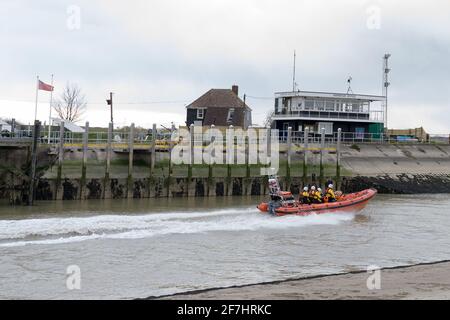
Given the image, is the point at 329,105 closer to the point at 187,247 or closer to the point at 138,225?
the point at 138,225

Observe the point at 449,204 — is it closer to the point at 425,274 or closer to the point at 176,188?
the point at 176,188

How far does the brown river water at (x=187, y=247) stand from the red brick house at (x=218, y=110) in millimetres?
31367

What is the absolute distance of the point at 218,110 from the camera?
210ft

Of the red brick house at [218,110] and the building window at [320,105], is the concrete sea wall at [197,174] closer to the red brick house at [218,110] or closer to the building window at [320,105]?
the building window at [320,105]

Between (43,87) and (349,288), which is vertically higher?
(43,87)

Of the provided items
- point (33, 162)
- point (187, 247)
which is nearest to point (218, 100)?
point (33, 162)

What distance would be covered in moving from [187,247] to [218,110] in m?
43.7

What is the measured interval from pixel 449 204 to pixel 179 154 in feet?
56.2

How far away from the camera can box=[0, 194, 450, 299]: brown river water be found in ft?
52.8

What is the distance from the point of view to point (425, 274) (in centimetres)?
1628

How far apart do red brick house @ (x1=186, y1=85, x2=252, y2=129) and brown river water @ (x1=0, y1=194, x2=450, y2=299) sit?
1235 inches

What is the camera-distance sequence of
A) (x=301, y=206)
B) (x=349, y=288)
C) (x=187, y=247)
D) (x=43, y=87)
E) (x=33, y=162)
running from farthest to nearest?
(x=43, y=87)
(x=33, y=162)
(x=301, y=206)
(x=187, y=247)
(x=349, y=288)

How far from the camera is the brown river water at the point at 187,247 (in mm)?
16094
